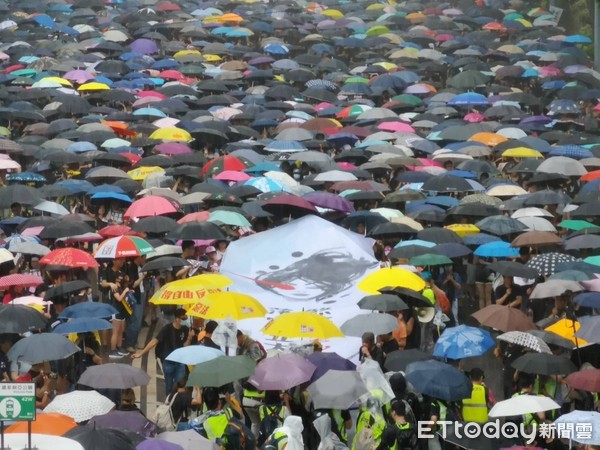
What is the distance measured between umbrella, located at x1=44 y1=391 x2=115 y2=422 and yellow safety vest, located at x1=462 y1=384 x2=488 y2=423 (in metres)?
3.25

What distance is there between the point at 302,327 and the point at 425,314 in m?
1.90

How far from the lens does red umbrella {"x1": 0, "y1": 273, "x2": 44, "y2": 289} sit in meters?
16.5

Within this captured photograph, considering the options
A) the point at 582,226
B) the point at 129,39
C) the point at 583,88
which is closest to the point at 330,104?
the point at 583,88

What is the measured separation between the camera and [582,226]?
19.4 meters

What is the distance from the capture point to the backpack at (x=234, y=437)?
12.0 metres

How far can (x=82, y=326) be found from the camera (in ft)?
47.7

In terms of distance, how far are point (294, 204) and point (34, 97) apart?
11.4 m

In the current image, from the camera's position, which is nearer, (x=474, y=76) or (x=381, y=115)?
(x=381, y=115)

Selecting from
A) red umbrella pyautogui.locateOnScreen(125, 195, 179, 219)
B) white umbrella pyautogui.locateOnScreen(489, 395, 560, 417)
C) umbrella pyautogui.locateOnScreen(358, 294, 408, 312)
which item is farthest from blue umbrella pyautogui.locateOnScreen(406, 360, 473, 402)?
red umbrella pyautogui.locateOnScreen(125, 195, 179, 219)

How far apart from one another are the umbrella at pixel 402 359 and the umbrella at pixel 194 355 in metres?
1.69

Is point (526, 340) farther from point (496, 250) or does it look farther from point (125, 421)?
point (125, 421)

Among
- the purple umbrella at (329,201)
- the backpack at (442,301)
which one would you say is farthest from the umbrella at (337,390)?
the purple umbrella at (329,201)

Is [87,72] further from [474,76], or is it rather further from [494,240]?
[494,240]

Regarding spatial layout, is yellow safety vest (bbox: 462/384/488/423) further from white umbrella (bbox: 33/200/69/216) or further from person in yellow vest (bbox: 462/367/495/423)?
white umbrella (bbox: 33/200/69/216)
